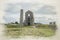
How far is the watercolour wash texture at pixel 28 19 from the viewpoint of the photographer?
68.5 inches

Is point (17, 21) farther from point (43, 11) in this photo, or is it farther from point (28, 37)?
point (43, 11)

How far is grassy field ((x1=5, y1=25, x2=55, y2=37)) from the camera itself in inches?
68.2

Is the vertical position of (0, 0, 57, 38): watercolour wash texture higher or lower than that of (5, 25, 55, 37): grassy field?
higher

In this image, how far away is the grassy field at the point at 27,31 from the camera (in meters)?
1.73

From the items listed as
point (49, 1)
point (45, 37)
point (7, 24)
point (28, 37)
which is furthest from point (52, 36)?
point (7, 24)

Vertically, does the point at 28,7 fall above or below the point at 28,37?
above

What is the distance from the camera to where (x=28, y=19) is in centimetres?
176

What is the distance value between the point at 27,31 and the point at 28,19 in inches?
6.1

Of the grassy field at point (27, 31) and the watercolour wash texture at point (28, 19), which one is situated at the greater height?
the watercolour wash texture at point (28, 19)

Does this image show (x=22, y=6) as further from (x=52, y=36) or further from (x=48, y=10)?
(x=52, y=36)

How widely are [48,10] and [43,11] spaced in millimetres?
68

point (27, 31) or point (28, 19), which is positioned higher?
point (28, 19)

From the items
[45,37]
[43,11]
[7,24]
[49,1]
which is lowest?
[45,37]

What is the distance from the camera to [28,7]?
1778 millimetres
